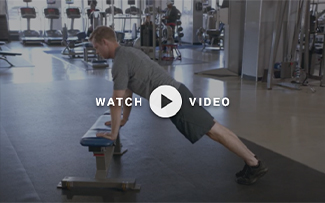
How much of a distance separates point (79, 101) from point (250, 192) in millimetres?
2887

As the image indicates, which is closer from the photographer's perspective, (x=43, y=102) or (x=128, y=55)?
(x=128, y=55)

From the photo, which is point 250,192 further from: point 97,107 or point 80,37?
point 80,37

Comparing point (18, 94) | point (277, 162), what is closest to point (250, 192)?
point (277, 162)

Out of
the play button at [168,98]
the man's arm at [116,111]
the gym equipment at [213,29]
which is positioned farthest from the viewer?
the gym equipment at [213,29]

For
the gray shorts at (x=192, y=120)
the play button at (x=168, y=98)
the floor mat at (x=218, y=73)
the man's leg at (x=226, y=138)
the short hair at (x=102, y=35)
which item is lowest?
the floor mat at (x=218, y=73)

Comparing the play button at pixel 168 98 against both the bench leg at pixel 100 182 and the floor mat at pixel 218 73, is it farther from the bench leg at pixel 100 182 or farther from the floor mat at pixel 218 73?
the floor mat at pixel 218 73

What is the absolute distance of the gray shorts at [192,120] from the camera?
6.86 ft

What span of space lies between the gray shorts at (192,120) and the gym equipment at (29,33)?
11553mm

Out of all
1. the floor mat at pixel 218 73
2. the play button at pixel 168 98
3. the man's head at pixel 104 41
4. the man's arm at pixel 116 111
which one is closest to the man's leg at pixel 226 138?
the play button at pixel 168 98

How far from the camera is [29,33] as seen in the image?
12977 mm

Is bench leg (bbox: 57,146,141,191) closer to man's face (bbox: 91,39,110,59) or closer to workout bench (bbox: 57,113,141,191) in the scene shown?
workout bench (bbox: 57,113,141,191)

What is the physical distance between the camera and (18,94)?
4.87 m

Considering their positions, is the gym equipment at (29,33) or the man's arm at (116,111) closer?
the man's arm at (116,111)

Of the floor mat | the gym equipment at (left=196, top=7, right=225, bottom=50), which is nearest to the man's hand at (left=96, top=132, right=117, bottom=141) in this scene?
the floor mat
